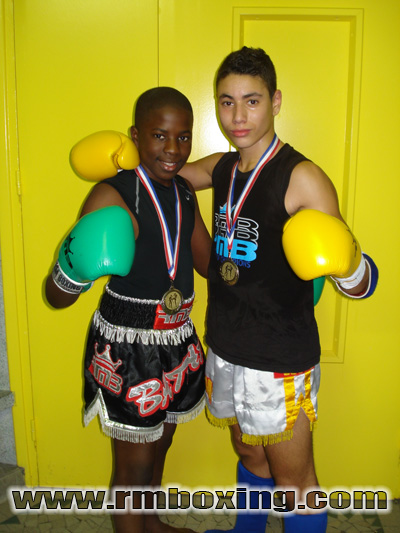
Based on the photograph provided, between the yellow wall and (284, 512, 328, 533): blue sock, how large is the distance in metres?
0.64

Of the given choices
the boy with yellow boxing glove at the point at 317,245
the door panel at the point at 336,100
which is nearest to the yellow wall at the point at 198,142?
the door panel at the point at 336,100

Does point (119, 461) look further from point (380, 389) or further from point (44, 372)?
point (380, 389)

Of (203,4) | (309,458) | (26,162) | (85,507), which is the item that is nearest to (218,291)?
(309,458)

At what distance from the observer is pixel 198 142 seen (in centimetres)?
188

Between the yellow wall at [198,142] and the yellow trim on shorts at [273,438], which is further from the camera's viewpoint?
the yellow wall at [198,142]

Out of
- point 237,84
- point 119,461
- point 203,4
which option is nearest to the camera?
point 237,84

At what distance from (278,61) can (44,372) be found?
1.69m

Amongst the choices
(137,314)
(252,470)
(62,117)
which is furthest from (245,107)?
(252,470)

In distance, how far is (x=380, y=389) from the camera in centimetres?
200

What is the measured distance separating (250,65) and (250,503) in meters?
1.56

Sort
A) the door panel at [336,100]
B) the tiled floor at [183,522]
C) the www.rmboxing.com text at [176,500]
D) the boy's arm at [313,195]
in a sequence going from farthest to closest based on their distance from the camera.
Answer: the www.rmboxing.com text at [176,500] < the tiled floor at [183,522] < the door panel at [336,100] < the boy's arm at [313,195]

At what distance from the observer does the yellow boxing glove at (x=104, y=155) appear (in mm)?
1438

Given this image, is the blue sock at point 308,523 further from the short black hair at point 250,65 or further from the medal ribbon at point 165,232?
the short black hair at point 250,65

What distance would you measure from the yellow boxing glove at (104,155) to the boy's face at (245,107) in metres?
0.32
